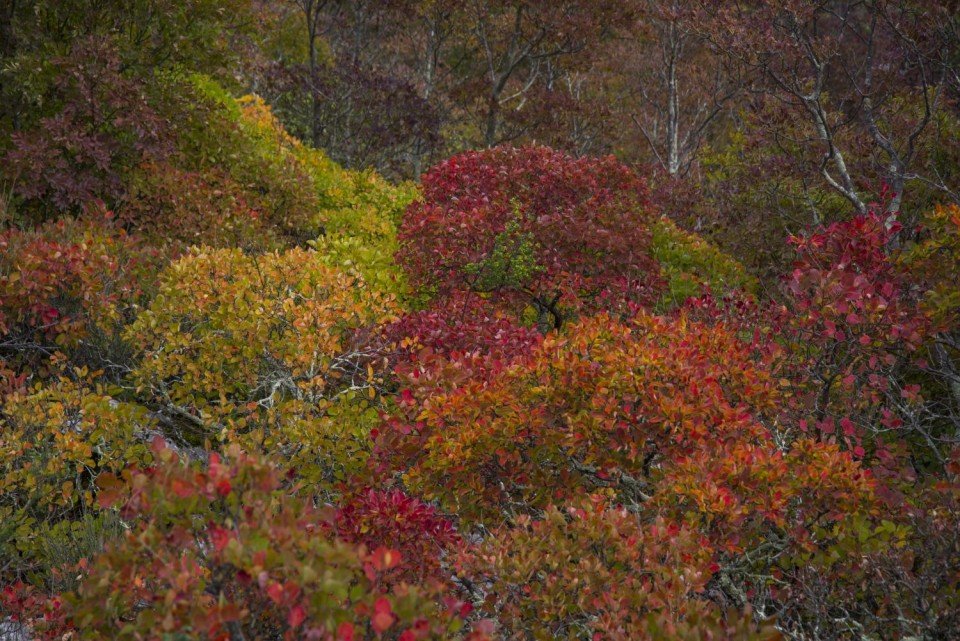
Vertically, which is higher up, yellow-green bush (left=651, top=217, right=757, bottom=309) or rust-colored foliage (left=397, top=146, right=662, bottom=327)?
rust-colored foliage (left=397, top=146, right=662, bottom=327)

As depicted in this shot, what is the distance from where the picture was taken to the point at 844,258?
16.4 ft

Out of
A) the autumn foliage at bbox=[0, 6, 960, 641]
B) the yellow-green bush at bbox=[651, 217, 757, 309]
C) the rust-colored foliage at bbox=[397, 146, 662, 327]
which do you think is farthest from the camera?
the yellow-green bush at bbox=[651, 217, 757, 309]

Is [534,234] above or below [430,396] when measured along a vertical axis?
below

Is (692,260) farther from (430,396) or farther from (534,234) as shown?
(430,396)

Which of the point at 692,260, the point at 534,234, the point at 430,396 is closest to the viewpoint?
the point at 430,396

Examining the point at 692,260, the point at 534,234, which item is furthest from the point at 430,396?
the point at 692,260

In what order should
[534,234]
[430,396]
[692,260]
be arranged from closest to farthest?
[430,396], [534,234], [692,260]

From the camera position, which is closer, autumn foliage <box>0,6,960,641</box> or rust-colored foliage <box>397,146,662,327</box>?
autumn foliage <box>0,6,960,641</box>

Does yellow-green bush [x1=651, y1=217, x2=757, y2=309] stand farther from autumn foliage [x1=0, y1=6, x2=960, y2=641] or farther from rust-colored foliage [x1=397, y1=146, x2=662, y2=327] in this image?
rust-colored foliage [x1=397, y1=146, x2=662, y2=327]

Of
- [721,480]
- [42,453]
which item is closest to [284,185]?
[42,453]

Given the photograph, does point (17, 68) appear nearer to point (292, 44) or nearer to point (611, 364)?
point (611, 364)

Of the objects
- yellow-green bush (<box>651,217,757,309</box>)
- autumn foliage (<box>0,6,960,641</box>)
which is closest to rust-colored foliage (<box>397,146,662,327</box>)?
autumn foliage (<box>0,6,960,641</box>)

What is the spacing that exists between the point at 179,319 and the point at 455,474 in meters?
3.24

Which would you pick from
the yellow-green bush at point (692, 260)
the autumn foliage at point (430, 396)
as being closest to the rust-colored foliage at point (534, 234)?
the autumn foliage at point (430, 396)
